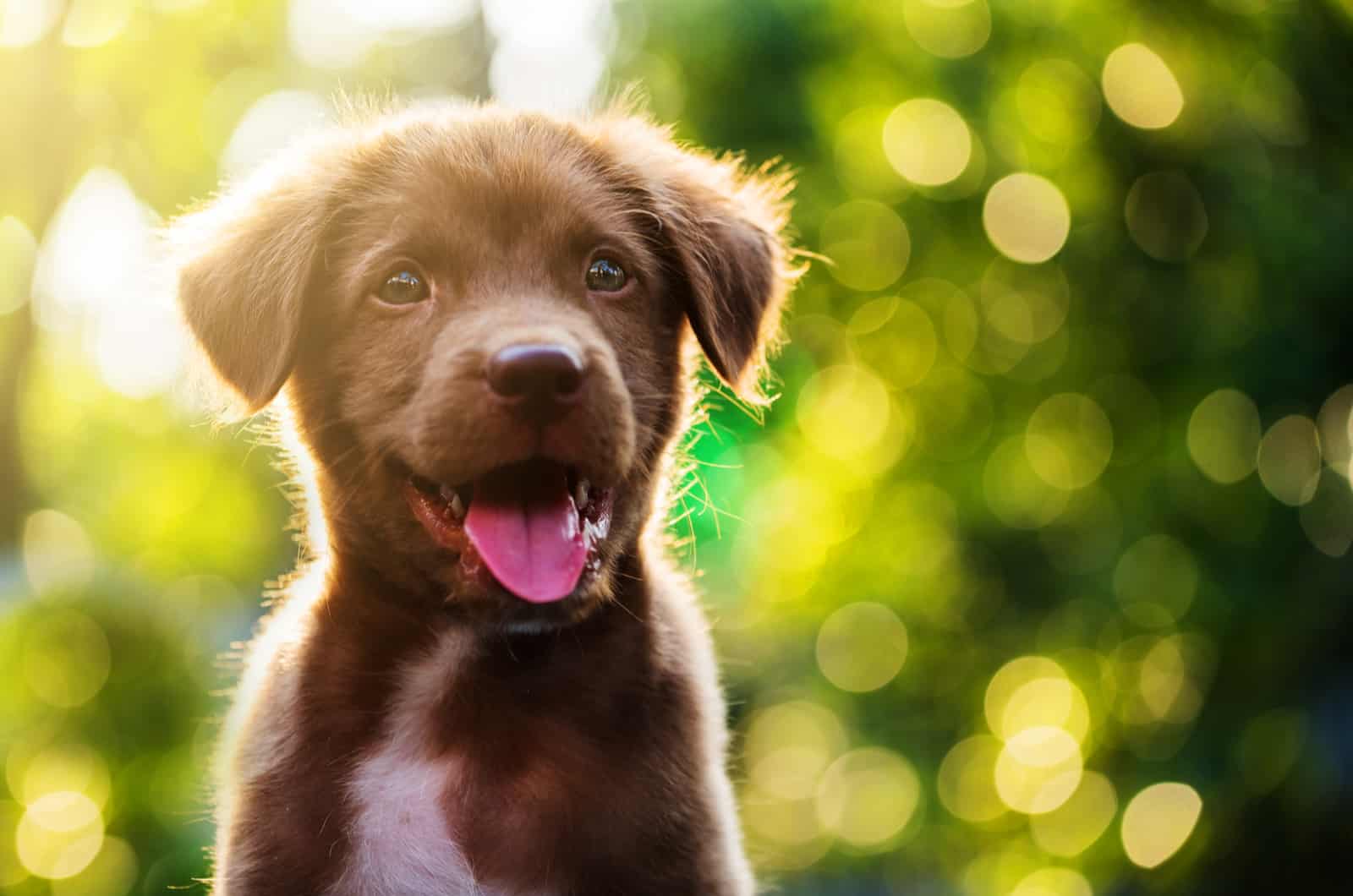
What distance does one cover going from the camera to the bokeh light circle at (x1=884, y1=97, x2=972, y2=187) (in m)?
10.7

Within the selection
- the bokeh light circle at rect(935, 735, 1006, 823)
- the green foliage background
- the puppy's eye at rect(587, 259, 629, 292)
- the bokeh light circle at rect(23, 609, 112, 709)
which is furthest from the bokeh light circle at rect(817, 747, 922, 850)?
the puppy's eye at rect(587, 259, 629, 292)

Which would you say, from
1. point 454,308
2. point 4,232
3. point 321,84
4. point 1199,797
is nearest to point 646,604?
point 454,308

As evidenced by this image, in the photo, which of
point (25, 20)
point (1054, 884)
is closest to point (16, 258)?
point (25, 20)

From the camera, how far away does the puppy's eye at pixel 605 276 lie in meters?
3.45

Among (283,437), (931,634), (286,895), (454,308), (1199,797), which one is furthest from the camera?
(931,634)

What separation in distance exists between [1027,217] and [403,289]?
863cm

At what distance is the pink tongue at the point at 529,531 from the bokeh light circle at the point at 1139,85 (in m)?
8.74

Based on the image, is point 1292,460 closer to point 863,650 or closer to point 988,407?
point 988,407

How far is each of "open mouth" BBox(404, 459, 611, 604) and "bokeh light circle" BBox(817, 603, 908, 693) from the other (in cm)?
886

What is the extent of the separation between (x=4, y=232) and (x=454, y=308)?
8129mm

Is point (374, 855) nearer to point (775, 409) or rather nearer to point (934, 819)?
point (775, 409)

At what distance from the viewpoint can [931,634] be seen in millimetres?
11500

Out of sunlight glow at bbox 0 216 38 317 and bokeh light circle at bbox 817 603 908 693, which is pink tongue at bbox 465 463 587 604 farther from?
bokeh light circle at bbox 817 603 908 693

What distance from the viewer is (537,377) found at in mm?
2842
